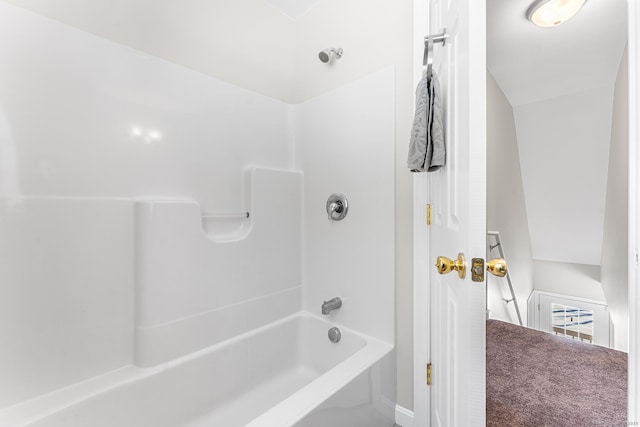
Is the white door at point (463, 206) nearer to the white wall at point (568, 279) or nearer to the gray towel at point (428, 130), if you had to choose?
the gray towel at point (428, 130)

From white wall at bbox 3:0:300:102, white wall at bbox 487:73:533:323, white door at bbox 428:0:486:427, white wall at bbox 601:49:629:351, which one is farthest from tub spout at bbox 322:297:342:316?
white wall at bbox 601:49:629:351

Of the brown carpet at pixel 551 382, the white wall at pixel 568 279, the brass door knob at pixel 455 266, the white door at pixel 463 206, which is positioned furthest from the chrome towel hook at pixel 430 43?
the white wall at pixel 568 279

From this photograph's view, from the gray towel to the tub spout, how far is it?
1.02 meters

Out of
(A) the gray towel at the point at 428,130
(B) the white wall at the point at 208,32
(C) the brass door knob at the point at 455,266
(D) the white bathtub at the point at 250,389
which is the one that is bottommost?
(D) the white bathtub at the point at 250,389

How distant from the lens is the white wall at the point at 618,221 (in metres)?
1.63

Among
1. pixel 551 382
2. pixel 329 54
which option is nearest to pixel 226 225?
pixel 329 54

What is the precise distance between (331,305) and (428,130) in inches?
46.3

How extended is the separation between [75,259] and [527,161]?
10.4 ft

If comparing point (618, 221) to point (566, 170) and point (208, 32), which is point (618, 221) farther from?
point (208, 32)

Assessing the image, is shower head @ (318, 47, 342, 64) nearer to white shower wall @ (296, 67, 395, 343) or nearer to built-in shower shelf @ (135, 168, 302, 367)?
white shower wall @ (296, 67, 395, 343)

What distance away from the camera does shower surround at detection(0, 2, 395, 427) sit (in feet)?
3.40

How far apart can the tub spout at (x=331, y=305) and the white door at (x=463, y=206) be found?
2.40ft

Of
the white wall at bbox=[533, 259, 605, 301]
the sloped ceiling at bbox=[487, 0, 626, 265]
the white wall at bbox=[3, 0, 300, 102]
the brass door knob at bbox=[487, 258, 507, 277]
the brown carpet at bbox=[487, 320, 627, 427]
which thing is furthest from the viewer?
the white wall at bbox=[533, 259, 605, 301]

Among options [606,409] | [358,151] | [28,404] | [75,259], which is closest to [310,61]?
[358,151]
